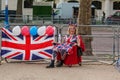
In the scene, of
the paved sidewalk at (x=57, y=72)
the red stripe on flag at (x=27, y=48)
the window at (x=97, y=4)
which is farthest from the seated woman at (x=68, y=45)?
the window at (x=97, y=4)

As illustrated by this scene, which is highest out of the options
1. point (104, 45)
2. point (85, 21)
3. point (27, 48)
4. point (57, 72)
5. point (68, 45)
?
point (85, 21)

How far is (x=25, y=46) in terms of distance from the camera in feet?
41.8

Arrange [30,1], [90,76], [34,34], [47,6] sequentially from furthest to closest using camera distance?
[30,1] < [47,6] < [34,34] < [90,76]

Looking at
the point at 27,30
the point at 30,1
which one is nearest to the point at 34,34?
the point at 27,30

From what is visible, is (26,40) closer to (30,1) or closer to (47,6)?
(47,6)

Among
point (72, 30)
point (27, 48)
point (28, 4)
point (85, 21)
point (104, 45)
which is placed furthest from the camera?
point (28, 4)

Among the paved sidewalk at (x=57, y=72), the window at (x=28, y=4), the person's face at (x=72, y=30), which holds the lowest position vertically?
the paved sidewalk at (x=57, y=72)

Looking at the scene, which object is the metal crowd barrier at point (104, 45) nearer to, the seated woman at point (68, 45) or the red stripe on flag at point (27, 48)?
the seated woman at point (68, 45)

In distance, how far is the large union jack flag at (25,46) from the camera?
1273 centimetres

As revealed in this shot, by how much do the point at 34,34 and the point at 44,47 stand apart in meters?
0.47

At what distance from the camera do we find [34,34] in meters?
12.7

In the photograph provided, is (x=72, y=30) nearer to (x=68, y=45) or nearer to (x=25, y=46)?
(x=68, y=45)

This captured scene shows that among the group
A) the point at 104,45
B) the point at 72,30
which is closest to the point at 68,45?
the point at 72,30

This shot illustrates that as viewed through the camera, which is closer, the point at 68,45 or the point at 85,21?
the point at 68,45
